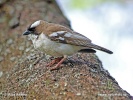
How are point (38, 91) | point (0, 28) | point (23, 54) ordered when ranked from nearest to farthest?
point (38, 91) → point (23, 54) → point (0, 28)

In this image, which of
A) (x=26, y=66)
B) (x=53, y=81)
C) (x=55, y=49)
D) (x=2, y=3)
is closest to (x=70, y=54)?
(x=55, y=49)

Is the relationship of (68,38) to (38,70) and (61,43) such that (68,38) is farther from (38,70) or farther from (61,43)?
(38,70)

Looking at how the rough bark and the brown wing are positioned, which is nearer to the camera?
the rough bark

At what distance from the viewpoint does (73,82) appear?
2.77 meters

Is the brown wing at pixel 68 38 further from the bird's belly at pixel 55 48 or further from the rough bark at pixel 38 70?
the rough bark at pixel 38 70

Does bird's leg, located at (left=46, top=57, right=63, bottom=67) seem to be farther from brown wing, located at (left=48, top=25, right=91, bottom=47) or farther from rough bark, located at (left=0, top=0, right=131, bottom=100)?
brown wing, located at (left=48, top=25, right=91, bottom=47)

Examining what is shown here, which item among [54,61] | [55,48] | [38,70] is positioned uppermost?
[55,48]

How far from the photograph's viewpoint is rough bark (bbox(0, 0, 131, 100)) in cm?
267

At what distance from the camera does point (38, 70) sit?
10.5 feet

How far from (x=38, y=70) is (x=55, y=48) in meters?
0.30

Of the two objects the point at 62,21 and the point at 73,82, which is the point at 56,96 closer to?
the point at 73,82

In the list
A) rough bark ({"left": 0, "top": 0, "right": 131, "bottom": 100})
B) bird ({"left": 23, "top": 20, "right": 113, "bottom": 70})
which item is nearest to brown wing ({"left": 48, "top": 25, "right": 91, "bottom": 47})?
bird ({"left": 23, "top": 20, "right": 113, "bottom": 70})

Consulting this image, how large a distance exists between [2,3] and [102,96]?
208 cm

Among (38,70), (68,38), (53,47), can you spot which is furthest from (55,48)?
(38,70)
